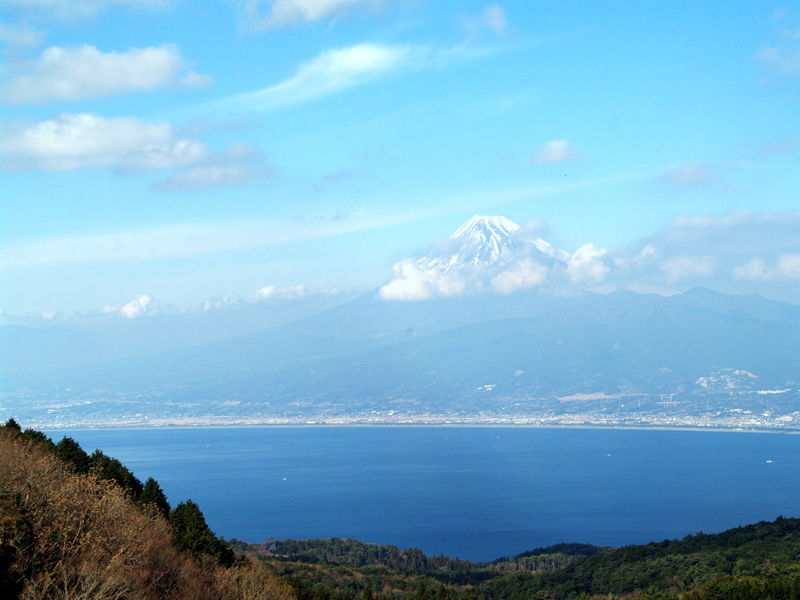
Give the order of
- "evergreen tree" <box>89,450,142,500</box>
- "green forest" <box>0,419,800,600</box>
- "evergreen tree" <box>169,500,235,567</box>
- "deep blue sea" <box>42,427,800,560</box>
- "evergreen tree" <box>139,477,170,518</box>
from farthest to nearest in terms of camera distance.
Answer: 1. "deep blue sea" <box>42,427,800,560</box>
2. "evergreen tree" <box>89,450,142,500</box>
3. "evergreen tree" <box>139,477,170,518</box>
4. "evergreen tree" <box>169,500,235,567</box>
5. "green forest" <box>0,419,800,600</box>

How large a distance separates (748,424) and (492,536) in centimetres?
13683

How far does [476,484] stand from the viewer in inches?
4097

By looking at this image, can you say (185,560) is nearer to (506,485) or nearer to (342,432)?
(506,485)

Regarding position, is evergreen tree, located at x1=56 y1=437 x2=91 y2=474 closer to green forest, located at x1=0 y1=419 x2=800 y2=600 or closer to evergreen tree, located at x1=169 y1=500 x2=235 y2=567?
green forest, located at x1=0 y1=419 x2=800 y2=600

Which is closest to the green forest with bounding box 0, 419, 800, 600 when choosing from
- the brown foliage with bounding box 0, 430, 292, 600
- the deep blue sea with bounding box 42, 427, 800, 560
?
the brown foliage with bounding box 0, 430, 292, 600

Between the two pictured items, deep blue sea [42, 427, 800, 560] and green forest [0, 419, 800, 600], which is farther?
deep blue sea [42, 427, 800, 560]

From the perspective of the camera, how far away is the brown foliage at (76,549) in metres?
9.24

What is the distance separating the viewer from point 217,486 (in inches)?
3942

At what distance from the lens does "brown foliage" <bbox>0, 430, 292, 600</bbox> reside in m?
9.24

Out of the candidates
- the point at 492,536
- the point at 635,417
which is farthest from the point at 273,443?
the point at 635,417

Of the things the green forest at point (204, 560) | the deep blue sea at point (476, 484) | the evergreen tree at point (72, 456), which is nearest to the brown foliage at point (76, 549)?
the green forest at point (204, 560)

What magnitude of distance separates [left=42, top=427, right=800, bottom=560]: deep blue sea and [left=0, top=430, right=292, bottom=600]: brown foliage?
56444 mm

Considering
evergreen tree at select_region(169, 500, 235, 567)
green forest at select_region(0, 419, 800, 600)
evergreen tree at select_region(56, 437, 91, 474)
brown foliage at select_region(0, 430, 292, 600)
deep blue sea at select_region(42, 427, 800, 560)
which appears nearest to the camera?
brown foliage at select_region(0, 430, 292, 600)

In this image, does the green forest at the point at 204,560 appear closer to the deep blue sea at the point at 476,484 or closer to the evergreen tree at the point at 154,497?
the evergreen tree at the point at 154,497
